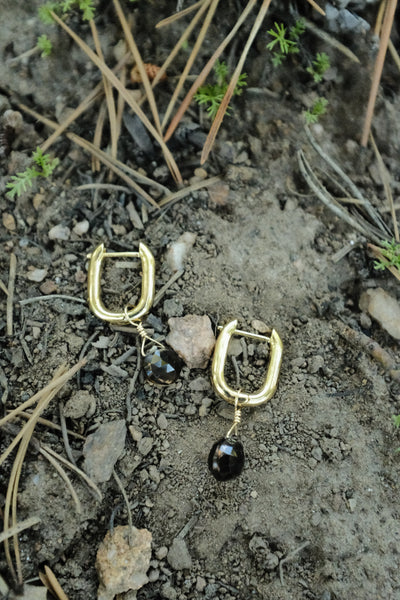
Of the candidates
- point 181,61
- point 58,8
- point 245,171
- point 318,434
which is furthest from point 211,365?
point 58,8

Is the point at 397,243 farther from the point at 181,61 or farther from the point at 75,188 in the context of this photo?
the point at 75,188

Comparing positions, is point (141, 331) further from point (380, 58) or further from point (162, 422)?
point (380, 58)

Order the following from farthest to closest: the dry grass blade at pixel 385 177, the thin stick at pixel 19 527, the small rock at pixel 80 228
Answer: the dry grass blade at pixel 385 177
the small rock at pixel 80 228
the thin stick at pixel 19 527

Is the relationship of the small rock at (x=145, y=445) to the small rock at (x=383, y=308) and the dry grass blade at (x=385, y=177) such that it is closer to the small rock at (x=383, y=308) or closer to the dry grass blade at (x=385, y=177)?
the small rock at (x=383, y=308)

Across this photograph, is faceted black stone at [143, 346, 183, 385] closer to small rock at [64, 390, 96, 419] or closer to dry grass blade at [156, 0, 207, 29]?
small rock at [64, 390, 96, 419]

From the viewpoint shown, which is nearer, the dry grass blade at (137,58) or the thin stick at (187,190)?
the dry grass blade at (137,58)

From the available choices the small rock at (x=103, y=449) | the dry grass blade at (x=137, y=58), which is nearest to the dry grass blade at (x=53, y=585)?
the small rock at (x=103, y=449)

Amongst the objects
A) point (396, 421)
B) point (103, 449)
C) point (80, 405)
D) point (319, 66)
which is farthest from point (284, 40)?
point (103, 449)
